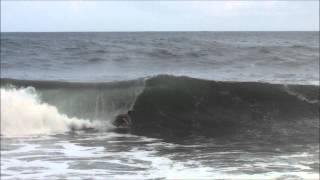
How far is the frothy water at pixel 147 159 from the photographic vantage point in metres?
7.05

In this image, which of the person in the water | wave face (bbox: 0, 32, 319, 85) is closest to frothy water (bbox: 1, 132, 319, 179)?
the person in the water

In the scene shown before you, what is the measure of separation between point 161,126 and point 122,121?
2.83 feet

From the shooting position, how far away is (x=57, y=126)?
11.0 metres

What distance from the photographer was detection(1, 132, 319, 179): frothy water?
705 cm

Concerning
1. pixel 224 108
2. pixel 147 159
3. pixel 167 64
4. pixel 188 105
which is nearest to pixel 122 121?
pixel 188 105

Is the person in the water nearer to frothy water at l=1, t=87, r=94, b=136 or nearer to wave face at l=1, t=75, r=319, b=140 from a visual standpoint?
wave face at l=1, t=75, r=319, b=140

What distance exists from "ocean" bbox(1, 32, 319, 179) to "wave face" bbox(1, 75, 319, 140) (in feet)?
0.08

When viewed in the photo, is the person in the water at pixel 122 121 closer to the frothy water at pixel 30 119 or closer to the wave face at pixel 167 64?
the frothy water at pixel 30 119

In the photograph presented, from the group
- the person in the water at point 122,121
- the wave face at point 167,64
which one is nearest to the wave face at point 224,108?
the person in the water at point 122,121

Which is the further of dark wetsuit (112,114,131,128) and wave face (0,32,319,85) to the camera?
wave face (0,32,319,85)

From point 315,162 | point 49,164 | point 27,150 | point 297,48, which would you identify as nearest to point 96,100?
point 27,150

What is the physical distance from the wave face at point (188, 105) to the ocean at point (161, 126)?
24 millimetres

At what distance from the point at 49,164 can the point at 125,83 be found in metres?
6.85

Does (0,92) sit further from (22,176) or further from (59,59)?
(59,59)
